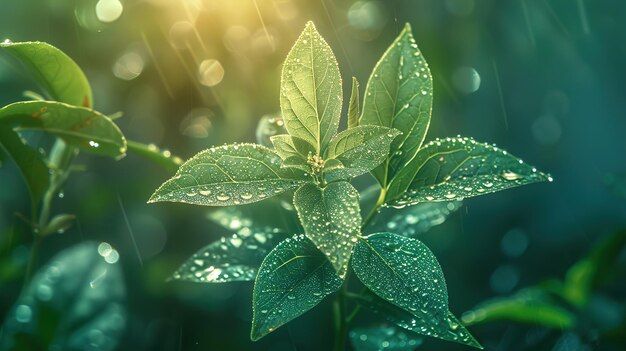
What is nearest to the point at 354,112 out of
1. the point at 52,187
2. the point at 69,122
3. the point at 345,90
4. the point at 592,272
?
the point at 69,122

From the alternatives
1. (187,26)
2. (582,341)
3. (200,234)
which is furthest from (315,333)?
(187,26)

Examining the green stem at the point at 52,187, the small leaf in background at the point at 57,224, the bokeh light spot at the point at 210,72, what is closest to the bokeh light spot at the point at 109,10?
the bokeh light spot at the point at 210,72

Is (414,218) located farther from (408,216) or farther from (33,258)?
(33,258)

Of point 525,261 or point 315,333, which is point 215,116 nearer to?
point 315,333

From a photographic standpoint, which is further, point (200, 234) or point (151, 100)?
point (151, 100)

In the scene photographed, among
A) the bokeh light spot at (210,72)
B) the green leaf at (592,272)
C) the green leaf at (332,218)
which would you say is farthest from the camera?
the bokeh light spot at (210,72)

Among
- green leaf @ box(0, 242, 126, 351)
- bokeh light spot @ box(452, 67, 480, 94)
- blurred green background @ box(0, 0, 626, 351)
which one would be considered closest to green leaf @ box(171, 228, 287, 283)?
green leaf @ box(0, 242, 126, 351)

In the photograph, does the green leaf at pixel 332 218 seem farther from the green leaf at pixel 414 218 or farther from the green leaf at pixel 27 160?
the green leaf at pixel 27 160
